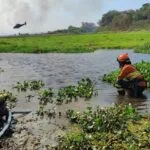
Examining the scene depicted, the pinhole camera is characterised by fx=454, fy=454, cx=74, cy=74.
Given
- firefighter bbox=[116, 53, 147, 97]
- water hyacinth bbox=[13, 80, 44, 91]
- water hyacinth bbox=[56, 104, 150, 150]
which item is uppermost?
firefighter bbox=[116, 53, 147, 97]

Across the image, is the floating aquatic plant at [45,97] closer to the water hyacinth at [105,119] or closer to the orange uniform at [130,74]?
the orange uniform at [130,74]

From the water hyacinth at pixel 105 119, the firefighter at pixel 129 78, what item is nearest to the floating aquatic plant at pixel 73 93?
the firefighter at pixel 129 78

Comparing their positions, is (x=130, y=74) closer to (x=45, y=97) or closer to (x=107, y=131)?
(x=45, y=97)

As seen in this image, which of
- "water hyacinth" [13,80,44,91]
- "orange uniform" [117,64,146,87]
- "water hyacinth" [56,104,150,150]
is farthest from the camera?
"water hyacinth" [13,80,44,91]

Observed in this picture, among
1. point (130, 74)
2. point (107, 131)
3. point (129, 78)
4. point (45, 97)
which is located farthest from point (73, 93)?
point (107, 131)

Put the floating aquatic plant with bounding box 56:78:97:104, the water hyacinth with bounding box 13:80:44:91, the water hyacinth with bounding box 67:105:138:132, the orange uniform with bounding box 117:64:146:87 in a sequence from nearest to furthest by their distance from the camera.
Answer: the water hyacinth with bounding box 67:105:138:132 < the orange uniform with bounding box 117:64:146:87 < the floating aquatic plant with bounding box 56:78:97:104 < the water hyacinth with bounding box 13:80:44:91

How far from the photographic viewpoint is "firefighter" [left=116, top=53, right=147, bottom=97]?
19938mm

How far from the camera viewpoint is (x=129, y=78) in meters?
20.1

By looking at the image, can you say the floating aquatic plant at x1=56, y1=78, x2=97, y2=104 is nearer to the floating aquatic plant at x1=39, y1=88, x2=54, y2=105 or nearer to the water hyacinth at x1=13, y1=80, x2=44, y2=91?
the floating aquatic plant at x1=39, y1=88, x2=54, y2=105

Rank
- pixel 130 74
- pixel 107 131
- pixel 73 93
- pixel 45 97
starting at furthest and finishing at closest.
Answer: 1. pixel 73 93
2. pixel 45 97
3. pixel 130 74
4. pixel 107 131

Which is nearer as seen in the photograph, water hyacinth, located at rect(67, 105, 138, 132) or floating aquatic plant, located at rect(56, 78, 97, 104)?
water hyacinth, located at rect(67, 105, 138, 132)

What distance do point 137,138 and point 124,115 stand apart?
2436 mm

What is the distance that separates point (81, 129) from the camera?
1402 cm

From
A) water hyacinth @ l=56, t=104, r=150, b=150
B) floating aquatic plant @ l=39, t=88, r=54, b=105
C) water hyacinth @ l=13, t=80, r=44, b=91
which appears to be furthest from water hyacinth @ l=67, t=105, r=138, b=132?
water hyacinth @ l=13, t=80, r=44, b=91
